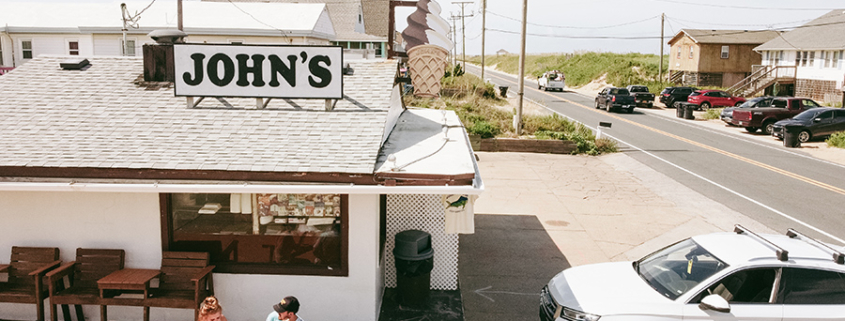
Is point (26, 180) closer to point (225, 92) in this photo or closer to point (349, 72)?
point (225, 92)

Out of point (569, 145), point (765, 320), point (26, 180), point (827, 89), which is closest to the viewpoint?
point (765, 320)

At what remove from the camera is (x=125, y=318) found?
7.82m

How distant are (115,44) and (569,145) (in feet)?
72.3

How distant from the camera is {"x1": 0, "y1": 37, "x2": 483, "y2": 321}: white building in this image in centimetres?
712

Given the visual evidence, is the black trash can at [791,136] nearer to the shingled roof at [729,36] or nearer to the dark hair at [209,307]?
the dark hair at [209,307]

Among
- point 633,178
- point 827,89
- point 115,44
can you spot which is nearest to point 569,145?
point 633,178

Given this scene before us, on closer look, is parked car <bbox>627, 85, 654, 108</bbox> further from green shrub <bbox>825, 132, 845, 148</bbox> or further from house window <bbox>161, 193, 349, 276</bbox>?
house window <bbox>161, 193, 349, 276</bbox>

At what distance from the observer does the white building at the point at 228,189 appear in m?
7.12

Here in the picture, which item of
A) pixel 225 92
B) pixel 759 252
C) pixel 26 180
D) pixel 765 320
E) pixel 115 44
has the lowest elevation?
pixel 765 320

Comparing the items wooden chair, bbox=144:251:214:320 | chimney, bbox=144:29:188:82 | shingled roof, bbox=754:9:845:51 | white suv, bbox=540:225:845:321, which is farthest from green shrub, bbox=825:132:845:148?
wooden chair, bbox=144:251:214:320

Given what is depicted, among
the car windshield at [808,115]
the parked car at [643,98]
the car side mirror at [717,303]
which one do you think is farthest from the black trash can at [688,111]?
the car side mirror at [717,303]

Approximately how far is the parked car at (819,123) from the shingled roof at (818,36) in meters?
19.2

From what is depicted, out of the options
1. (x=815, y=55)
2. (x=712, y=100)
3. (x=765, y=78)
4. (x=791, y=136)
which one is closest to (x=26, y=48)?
(x=791, y=136)

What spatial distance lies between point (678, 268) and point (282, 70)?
6.07m
